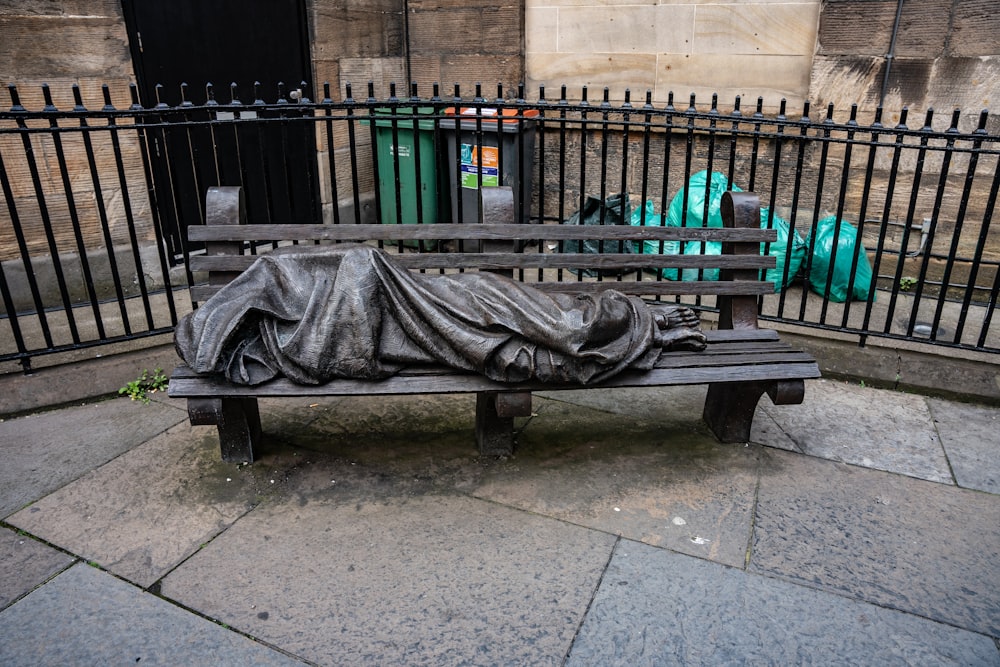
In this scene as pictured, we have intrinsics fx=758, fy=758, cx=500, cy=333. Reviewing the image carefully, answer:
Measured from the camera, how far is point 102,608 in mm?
2742

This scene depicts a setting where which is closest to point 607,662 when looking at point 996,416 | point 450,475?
point 450,475

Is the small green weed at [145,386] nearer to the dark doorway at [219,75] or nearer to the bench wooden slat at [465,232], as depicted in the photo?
the bench wooden slat at [465,232]

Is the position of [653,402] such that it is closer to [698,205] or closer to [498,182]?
[498,182]

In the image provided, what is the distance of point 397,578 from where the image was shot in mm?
2898

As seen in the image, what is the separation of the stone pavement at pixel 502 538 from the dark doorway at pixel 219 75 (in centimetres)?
190

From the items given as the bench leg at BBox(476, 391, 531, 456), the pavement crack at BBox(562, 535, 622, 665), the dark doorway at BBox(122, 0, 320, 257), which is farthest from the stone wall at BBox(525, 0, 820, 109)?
the pavement crack at BBox(562, 535, 622, 665)

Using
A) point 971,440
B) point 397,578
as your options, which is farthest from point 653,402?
point 397,578

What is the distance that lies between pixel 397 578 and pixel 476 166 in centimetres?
456

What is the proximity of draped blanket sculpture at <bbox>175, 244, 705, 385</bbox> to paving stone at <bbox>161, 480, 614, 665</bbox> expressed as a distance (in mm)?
601

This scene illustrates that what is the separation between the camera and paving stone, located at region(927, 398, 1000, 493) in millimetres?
3584

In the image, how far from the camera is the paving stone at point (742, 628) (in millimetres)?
2555

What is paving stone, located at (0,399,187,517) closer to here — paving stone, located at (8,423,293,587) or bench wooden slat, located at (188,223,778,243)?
paving stone, located at (8,423,293,587)

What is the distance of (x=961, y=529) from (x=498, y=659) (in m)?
2.09

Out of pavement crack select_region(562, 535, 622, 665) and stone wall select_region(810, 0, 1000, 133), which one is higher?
stone wall select_region(810, 0, 1000, 133)
